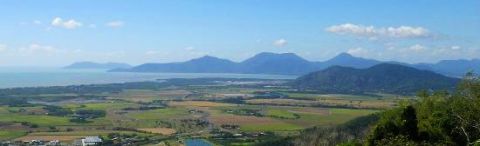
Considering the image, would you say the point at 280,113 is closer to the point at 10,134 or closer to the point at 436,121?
the point at 10,134

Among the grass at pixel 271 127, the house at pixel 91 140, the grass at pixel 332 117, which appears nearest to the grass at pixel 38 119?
the house at pixel 91 140

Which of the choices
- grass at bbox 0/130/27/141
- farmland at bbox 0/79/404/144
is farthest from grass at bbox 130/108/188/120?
grass at bbox 0/130/27/141

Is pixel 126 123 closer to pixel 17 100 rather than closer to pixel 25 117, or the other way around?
pixel 25 117

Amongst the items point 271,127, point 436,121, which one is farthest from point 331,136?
point 436,121

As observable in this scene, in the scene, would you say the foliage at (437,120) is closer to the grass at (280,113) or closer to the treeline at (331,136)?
the treeline at (331,136)

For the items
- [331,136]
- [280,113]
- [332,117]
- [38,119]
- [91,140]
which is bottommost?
[91,140]

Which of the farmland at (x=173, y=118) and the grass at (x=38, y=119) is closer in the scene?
the farmland at (x=173, y=118)

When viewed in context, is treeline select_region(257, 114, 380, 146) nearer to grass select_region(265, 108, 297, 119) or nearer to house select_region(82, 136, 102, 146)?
house select_region(82, 136, 102, 146)

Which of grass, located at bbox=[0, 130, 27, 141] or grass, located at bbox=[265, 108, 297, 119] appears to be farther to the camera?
grass, located at bbox=[265, 108, 297, 119]

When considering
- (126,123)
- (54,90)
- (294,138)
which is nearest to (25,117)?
(126,123)
